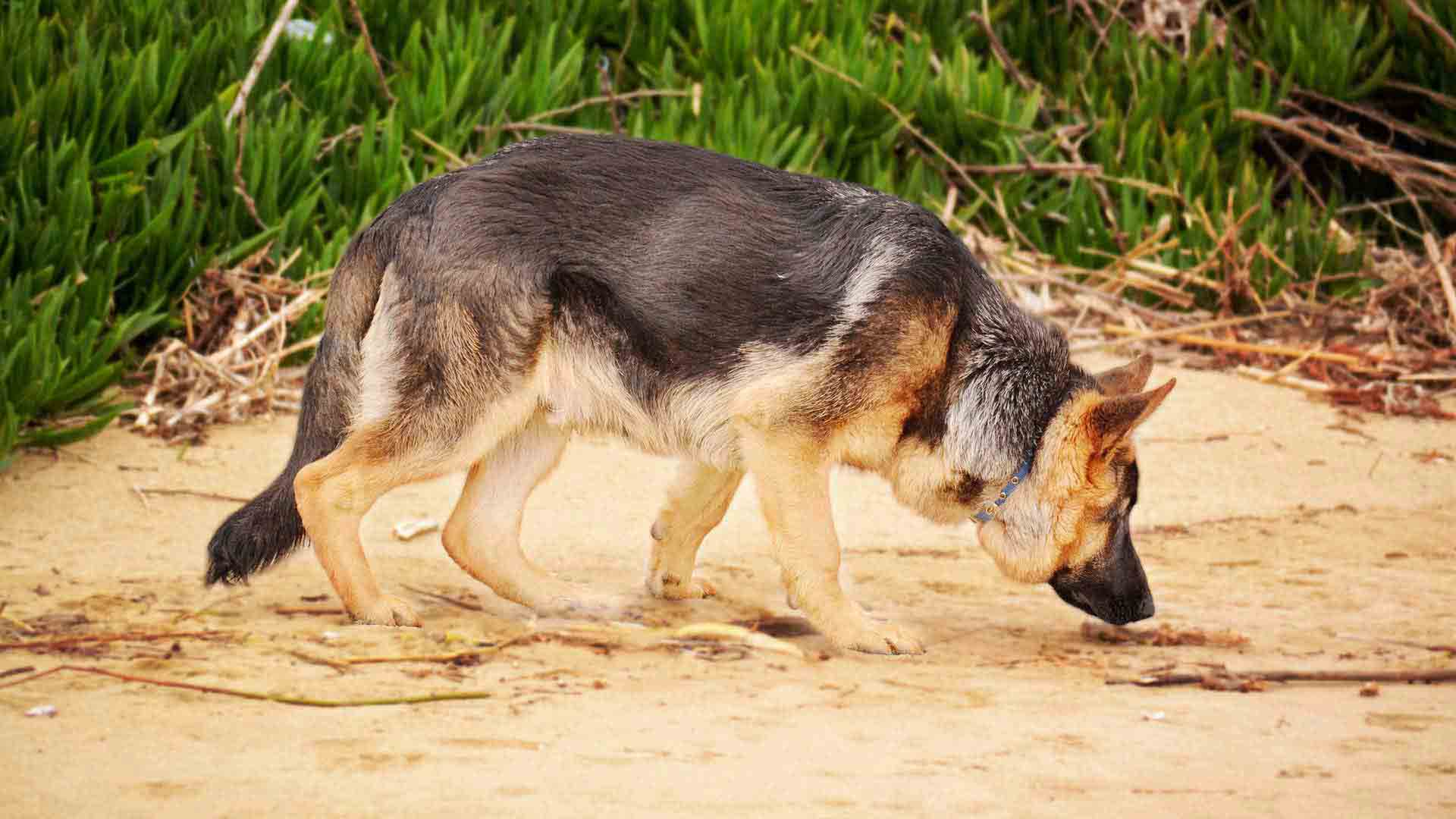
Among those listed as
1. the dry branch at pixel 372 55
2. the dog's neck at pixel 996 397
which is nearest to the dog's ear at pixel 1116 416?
the dog's neck at pixel 996 397

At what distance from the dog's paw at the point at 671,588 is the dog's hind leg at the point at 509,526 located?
197mm

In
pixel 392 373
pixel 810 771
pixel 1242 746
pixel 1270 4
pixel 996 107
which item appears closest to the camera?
pixel 810 771

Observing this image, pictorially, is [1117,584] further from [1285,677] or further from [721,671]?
[721,671]

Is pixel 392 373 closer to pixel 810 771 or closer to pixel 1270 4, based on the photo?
pixel 810 771

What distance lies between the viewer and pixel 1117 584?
189 inches

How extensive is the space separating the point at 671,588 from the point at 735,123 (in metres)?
3.93

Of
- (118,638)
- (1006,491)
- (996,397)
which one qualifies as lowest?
(118,638)

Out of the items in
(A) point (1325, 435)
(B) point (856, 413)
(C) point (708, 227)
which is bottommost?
(A) point (1325, 435)

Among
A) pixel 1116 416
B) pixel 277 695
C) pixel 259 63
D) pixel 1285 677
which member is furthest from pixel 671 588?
pixel 259 63

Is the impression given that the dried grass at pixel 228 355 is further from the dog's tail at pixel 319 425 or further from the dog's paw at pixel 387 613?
the dog's paw at pixel 387 613

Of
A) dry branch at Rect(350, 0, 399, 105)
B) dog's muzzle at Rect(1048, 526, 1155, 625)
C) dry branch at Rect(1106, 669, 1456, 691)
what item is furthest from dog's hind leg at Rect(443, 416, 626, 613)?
dry branch at Rect(350, 0, 399, 105)

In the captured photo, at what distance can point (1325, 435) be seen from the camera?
7.31 metres

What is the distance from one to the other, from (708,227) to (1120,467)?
55.4 inches

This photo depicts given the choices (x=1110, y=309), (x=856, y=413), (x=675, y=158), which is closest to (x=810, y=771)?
(x=856, y=413)
